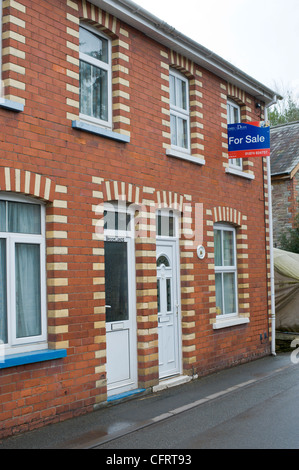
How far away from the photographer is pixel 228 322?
11250 mm

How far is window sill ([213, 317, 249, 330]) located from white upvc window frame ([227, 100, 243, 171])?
329 centimetres

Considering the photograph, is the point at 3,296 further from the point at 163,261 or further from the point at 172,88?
the point at 172,88

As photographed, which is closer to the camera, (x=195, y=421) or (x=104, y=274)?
(x=195, y=421)

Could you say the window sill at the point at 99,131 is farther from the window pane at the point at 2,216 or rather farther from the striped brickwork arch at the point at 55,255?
the window pane at the point at 2,216

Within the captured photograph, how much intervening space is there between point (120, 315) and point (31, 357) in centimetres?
222

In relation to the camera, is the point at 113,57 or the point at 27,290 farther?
the point at 113,57

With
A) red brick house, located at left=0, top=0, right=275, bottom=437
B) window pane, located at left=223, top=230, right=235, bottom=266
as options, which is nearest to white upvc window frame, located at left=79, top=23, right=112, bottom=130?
red brick house, located at left=0, top=0, right=275, bottom=437

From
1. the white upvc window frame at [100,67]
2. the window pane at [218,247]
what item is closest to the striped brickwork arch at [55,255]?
the white upvc window frame at [100,67]

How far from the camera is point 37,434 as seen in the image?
666cm

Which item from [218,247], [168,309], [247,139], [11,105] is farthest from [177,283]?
[11,105]

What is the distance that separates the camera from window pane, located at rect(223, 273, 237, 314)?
38.8 ft
